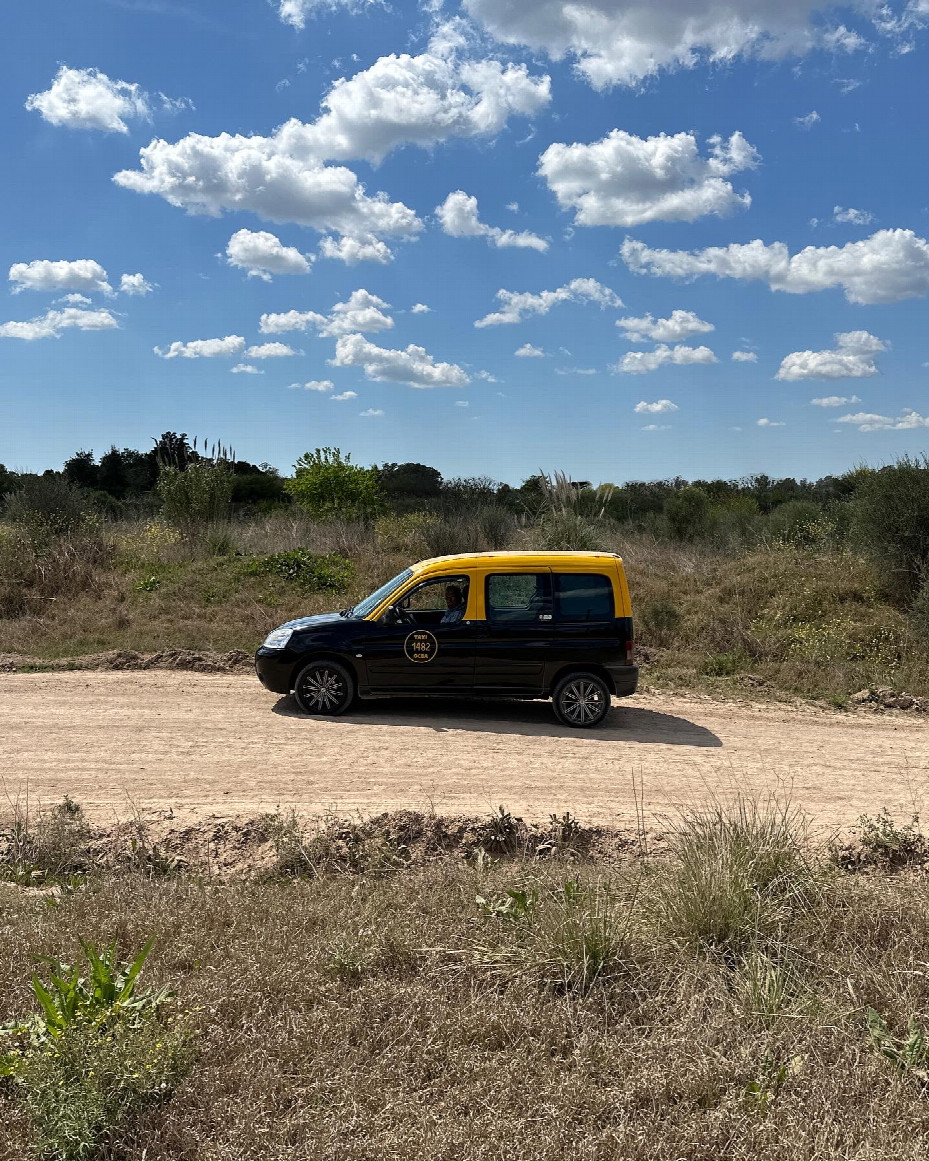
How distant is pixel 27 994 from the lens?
4.25 meters

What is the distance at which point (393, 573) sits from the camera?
63.2ft

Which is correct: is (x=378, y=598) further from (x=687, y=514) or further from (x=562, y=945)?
(x=687, y=514)

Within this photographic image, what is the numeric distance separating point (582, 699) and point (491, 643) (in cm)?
126

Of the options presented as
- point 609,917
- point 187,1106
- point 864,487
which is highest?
point 864,487

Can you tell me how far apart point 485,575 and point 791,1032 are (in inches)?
282

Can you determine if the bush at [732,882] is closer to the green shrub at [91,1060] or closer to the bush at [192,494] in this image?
the green shrub at [91,1060]

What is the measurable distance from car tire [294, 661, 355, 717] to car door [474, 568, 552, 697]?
5.14 feet

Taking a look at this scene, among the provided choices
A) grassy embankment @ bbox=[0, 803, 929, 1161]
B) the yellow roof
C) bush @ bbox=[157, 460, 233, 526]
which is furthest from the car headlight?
bush @ bbox=[157, 460, 233, 526]

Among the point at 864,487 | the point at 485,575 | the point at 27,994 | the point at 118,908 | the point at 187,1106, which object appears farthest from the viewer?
the point at 864,487

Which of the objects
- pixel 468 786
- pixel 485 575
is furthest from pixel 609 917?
pixel 485 575

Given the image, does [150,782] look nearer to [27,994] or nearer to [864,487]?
[27,994]

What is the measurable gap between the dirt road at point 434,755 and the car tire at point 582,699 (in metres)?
0.28

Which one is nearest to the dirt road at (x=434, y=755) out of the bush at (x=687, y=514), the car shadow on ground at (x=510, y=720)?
the car shadow on ground at (x=510, y=720)

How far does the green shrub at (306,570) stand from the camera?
18.1 metres
